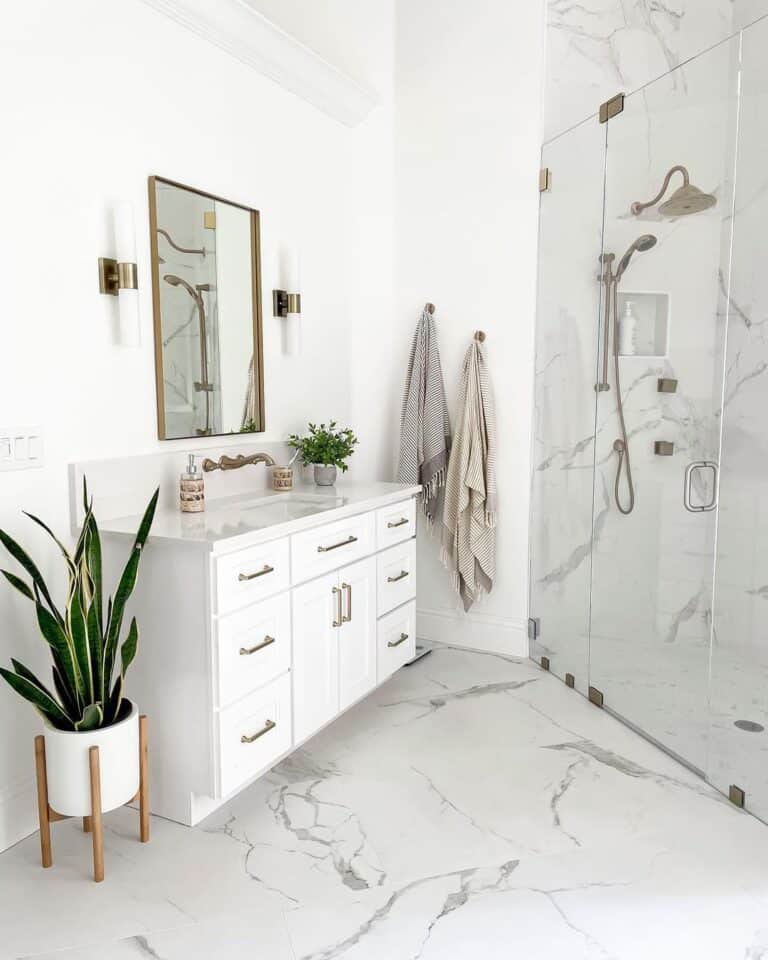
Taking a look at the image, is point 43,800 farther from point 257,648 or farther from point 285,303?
point 285,303

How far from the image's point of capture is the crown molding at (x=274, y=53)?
2.53 meters

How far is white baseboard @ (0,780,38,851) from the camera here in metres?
2.10

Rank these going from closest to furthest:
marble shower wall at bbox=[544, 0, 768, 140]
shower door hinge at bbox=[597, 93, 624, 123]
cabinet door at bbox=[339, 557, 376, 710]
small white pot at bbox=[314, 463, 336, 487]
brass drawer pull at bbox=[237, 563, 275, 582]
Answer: brass drawer pull at bbox=[237, 563, 275, 582], cabinet door at bbox=[339, 557, 376, 710], shower door hinge at bbox=[597, 93, 624, 123], small white pot at bbox=[314, 463, 336, 487], marble shower wall at bbox=[544, 0, 768, 140]

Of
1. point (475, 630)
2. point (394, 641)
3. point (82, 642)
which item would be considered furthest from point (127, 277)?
point (475, 630)

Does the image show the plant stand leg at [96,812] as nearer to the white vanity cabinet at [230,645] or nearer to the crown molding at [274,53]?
the white vanity cabinet at [230,645]

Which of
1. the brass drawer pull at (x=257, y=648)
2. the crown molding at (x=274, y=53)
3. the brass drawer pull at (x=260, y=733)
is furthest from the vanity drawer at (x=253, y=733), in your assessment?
the crown molding at (x=274, y=53)

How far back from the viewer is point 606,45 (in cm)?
333

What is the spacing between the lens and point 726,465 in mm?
2377

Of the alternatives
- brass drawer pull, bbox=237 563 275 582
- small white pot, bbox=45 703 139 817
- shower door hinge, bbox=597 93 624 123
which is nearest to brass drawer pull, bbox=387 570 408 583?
brass drawer pull, bbox=237 563 275 582

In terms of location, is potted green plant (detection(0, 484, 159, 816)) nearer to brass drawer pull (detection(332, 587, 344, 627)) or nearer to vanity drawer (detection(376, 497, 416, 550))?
brass drawer pull (detection(332, 587, 344, 627))

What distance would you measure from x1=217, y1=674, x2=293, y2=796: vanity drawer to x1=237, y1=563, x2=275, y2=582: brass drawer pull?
329 millimetres

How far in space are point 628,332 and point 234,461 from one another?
1.48 meters

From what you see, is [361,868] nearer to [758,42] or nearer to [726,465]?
[726,465]

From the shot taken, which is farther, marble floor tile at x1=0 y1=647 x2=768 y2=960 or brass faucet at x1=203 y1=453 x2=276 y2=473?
brass faucet at x1=203 y1=453 x2=276 y2=473
